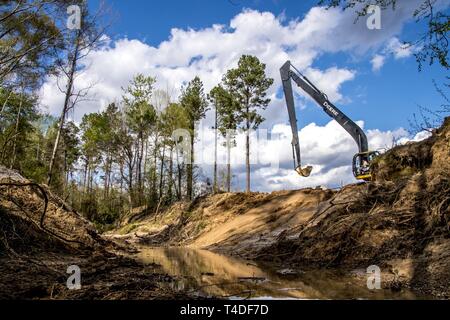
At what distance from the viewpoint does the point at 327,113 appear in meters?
21.6

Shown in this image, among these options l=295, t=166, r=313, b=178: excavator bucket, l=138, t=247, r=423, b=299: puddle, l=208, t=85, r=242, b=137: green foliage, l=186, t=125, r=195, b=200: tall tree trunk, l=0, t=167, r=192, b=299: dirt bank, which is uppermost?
l=208, t=85, r=242, b=137: green foliage

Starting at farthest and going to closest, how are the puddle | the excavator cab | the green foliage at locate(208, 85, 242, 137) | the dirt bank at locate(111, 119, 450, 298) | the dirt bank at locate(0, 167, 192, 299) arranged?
the green foliage at locate(208, 85, 242, 137)
the excavator cab
the dirt bank at locate(111, 119, 450, 298)
the puddle
the dirt bank at locate(0, 167, 192, 299)

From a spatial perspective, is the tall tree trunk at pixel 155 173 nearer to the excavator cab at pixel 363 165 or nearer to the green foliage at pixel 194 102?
the green foliage at pixel 194 102

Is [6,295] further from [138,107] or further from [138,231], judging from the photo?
[138,107]

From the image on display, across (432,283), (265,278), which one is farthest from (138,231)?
(432,283)

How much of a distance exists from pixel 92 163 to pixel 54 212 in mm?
42814

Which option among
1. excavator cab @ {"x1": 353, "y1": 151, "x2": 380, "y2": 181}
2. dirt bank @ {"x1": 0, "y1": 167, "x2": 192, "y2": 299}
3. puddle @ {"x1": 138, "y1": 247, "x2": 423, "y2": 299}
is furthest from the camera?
excavator cab @ {"x1": 353, "y1": 151, "x2": 380, "y2": 181}

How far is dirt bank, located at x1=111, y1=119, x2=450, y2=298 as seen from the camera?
24.6 feet

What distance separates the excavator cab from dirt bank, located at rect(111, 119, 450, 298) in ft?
7.95

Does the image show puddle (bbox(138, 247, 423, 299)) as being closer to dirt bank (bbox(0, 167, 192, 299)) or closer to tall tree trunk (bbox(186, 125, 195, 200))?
dirt bank (bbox(0, 167, 192, 299))

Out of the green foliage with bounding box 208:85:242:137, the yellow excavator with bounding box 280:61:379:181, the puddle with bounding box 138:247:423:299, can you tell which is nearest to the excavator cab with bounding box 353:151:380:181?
the yellow excavator with bounding box 280:61:379:181

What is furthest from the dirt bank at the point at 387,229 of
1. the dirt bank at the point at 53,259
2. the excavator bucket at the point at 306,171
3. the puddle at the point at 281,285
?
the dirt bank at the point at 53,259
